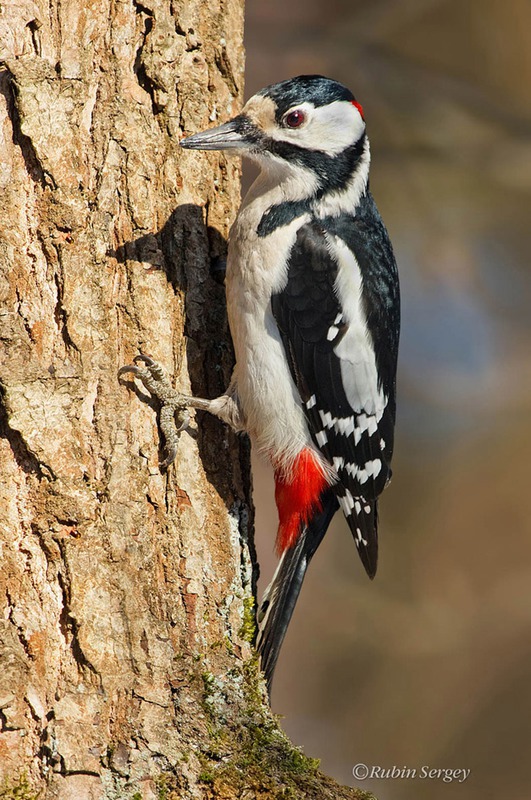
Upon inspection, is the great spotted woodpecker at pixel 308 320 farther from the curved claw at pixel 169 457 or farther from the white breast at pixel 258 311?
the curved claw at pixel 169 457

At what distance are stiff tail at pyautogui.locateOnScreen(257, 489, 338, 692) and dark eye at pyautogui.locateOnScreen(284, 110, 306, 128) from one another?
1169 mm

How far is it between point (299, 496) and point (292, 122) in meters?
1.18

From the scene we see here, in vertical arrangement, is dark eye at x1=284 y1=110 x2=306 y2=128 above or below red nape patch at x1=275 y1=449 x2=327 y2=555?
above

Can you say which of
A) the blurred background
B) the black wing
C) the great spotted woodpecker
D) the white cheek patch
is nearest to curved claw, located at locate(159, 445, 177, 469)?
the great spotted woodpecker

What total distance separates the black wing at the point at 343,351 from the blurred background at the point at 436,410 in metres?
2.07

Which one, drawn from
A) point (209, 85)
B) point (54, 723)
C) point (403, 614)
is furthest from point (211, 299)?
point (403, 614)

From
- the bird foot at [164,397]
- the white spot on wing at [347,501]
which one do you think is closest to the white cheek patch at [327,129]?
the bird foot at [164,397]

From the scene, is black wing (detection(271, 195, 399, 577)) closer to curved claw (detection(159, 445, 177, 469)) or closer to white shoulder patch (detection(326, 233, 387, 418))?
white shoulder patch (detection(326, 233, 387, 418))

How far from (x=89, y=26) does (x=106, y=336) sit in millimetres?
874

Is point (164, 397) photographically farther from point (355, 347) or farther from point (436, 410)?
point (436, 410)

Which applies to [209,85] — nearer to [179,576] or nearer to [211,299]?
[211,299]

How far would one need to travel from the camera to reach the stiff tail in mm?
2506

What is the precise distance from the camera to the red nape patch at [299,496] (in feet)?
9.09

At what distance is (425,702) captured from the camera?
16.0 ft
